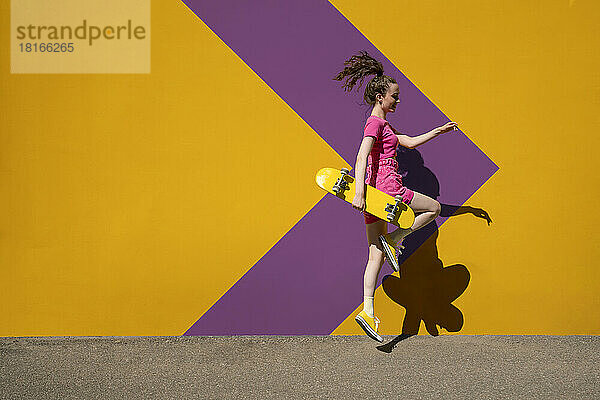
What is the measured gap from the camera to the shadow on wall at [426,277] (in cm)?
351

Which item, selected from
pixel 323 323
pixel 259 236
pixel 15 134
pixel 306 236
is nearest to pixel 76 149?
pixel 15 134

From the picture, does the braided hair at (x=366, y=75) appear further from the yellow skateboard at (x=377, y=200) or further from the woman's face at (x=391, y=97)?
the yellow skateboard at (x=377, y=200)

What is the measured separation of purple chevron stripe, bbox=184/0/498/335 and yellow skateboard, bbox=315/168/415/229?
0.36 m

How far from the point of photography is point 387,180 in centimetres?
323

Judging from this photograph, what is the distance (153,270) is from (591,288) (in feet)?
8.76

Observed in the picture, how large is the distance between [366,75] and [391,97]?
25cm

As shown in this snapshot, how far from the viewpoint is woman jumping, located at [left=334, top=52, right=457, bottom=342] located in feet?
10.4

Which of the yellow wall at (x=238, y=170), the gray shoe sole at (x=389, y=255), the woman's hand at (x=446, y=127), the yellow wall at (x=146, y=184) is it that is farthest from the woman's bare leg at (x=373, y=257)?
the woman's hand at (x=446, y=127)

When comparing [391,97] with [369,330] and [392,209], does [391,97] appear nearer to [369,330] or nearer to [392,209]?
[392,209]

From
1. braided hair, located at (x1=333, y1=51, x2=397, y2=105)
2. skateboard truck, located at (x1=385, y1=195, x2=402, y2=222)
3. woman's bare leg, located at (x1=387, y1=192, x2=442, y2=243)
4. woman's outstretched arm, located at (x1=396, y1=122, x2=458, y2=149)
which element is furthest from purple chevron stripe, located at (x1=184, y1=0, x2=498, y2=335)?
skateboard truck, located at (x1=385, y1=195, x2=402, y2=222)

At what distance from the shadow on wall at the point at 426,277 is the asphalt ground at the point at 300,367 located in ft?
0.42

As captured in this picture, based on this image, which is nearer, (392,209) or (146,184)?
(392,209)

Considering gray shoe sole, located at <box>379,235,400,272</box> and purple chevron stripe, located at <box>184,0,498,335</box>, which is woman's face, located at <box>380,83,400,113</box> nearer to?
purple chevron stripe, located at <box>184,0,498,335</box>

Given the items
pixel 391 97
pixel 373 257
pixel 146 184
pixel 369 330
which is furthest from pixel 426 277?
pixel 146 184
